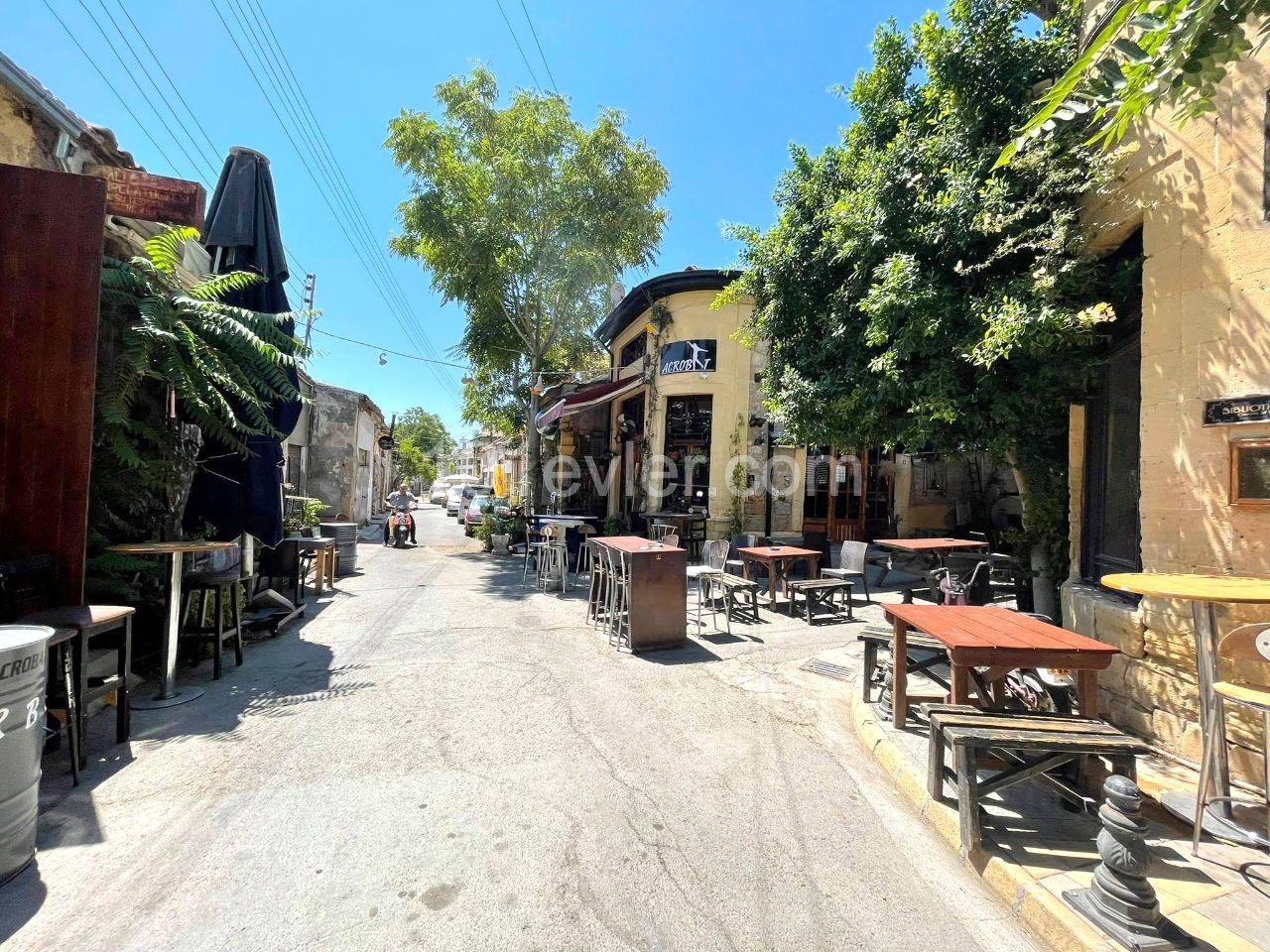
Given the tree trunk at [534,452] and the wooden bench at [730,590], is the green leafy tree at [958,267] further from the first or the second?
the tree trunk at [534,452]

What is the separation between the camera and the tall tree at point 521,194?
1366 centimetres

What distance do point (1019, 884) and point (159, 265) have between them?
23.6 ft

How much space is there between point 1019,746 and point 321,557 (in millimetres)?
9075

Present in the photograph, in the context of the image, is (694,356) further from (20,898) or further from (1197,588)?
(20,898)

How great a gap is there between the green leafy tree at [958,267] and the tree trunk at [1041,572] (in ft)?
0.06

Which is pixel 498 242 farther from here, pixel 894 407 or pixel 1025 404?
pixel 1025 404

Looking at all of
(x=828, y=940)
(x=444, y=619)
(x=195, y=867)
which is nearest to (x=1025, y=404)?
(x=828, y=940)

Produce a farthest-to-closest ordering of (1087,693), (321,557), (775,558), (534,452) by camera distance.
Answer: (534,452) → (321,557) → (775,558) → (1087,693)

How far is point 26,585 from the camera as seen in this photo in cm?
368

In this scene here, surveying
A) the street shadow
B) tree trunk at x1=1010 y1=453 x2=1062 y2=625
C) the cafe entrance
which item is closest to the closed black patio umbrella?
the street shadow

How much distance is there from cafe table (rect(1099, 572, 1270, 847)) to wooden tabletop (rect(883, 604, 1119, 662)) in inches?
14.1

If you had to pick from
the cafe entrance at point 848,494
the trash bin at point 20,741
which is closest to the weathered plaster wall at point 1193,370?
the trash bin at point 20,741

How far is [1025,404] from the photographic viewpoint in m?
4.78

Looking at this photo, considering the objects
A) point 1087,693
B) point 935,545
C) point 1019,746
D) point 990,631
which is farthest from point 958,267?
point 935,545
